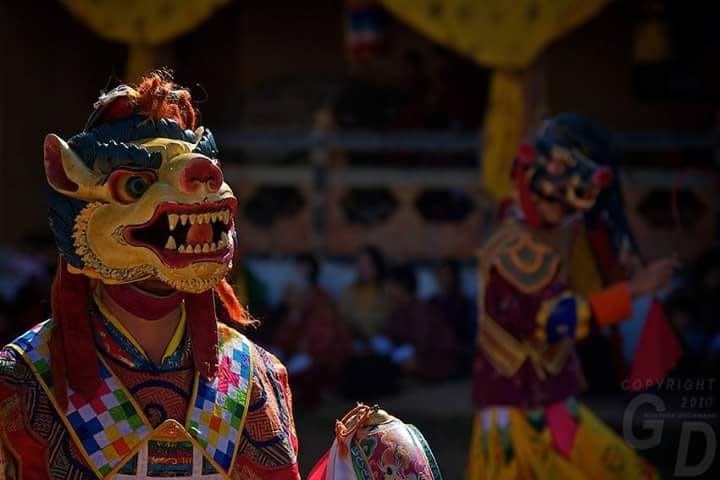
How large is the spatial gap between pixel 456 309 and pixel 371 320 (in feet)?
1.78

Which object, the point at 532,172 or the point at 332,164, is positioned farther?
the point at 332,164

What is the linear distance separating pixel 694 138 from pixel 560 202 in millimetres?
4137

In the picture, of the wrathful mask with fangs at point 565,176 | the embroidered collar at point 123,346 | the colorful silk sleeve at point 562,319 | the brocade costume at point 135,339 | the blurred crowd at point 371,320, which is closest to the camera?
the brocade costume at point 135,339

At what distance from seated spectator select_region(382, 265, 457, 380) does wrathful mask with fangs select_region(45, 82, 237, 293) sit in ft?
18.9

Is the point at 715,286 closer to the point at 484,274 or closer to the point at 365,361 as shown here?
the point at 365,361

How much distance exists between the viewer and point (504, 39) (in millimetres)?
8922

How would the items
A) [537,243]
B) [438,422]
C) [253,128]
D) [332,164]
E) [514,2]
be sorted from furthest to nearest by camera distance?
[253,128] → [332,164] → [514,2] → [438,422] → [537,243]

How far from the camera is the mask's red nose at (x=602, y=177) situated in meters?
5.27

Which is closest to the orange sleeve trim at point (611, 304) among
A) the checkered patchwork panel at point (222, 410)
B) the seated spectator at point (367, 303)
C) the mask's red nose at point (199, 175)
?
the checkered patchwork panel at point (222, 410)

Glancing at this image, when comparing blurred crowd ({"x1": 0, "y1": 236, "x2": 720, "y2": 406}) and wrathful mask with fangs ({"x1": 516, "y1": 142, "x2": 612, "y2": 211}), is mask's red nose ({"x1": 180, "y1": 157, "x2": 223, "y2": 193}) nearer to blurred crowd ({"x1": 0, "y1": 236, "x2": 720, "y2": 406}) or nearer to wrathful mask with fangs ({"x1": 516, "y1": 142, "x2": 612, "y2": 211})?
wrathful mask with fangs ({"x1": 516, "y1": 142, "x2": 612, "y2": 211})

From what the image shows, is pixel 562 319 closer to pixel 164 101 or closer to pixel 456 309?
pixel 164 101

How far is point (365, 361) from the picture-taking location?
8.66 meters

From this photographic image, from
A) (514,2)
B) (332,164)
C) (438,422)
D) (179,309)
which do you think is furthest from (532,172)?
(332,164)

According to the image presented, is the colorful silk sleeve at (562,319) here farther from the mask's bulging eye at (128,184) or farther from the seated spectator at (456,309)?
the seated spectator at (456,309)
